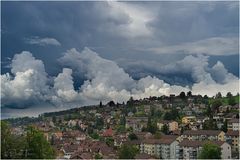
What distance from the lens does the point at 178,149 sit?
25.3 m

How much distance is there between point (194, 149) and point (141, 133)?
795 cm

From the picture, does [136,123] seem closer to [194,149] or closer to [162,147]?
[162,147]

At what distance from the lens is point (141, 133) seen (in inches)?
1228

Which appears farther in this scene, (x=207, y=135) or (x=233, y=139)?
A: (x=207, y=135)

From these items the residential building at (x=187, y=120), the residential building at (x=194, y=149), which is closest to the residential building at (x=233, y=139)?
the residential building at (x=194, y=149)

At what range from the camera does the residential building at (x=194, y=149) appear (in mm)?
22467

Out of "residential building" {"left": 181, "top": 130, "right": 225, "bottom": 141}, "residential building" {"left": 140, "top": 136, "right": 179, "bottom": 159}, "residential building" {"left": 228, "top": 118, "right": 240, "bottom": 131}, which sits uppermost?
"residential building" {"left": 228, "top": 118, "right": 240, "bottom": 131}

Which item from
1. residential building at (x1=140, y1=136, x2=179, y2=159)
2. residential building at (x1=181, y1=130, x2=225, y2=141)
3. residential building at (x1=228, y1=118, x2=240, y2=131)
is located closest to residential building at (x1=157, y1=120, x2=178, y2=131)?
residential building at (x1=228, y1=118, x2=240, y2=131)

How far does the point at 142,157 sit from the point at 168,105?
3256cm

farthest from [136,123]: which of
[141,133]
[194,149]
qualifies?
[194,149]

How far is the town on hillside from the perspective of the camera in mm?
15171

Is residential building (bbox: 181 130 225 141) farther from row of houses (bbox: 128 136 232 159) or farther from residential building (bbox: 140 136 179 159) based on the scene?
residential building (bbox: 140 136 179 159)

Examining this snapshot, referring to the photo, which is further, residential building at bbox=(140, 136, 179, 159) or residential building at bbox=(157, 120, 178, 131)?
residential building at bbox=(157, 120, 178, 131)

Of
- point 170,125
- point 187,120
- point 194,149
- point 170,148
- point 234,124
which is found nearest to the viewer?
point 194,149
